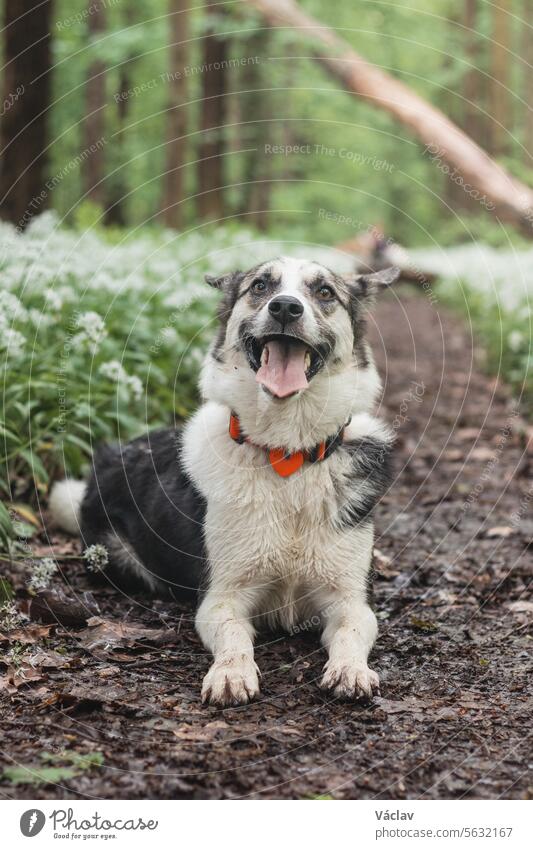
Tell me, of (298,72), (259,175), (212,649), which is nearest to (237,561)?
(212,649)

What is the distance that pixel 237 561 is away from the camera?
13.5 ft

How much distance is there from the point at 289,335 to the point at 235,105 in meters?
22.0

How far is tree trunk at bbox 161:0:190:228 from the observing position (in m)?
15.0

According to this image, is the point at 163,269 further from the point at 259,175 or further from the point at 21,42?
the point at 259,175

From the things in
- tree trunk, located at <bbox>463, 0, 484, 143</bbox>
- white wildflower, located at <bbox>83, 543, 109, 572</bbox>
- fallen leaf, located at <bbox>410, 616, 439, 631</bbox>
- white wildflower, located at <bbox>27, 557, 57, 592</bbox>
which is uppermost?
tree trunk, located at <bbox>463, 0, 484, 143</bbox>

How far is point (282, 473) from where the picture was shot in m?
4.24

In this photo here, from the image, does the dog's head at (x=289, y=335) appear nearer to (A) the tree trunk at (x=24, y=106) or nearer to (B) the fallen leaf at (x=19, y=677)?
(B) the fallen leaf at (x=19, y=677)

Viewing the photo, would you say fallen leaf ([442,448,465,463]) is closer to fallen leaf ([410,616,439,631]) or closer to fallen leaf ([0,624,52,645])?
fallen leaf ([410,616,439,631])

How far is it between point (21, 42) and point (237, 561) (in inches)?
336

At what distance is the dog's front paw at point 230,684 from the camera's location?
3.58 m

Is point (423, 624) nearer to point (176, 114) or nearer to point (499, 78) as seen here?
point (176, 114)

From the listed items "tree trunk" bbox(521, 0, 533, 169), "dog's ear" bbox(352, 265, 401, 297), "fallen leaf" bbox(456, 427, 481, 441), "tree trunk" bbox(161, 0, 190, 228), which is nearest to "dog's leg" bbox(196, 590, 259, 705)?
"dog's ear" bbox(352, 265, 401, 297)

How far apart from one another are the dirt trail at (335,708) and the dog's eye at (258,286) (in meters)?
1.73

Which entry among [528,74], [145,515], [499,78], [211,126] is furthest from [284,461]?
[528,74]
